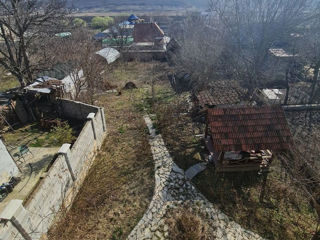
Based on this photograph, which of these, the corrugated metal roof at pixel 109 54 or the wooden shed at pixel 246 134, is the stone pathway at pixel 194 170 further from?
the corrugated metal roof at pixel 109 54

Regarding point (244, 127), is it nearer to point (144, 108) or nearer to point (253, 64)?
point (144, 108)

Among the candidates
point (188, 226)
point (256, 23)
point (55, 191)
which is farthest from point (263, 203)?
point (256, 23)

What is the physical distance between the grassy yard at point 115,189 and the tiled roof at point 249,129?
3498mm

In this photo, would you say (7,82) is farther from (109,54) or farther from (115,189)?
(115,189)

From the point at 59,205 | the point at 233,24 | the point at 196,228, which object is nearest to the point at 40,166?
the point at 59,205

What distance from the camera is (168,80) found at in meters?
21.8

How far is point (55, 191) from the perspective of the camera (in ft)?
22.3

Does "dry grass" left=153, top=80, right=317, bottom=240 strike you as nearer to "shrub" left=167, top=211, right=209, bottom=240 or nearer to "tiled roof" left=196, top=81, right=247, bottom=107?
"shrub" left=167, top=211, right=209, bottom=240

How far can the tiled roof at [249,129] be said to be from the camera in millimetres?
7895

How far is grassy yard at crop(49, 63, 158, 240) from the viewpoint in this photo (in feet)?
22.5

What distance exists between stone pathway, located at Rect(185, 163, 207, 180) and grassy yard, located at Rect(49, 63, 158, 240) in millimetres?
1647

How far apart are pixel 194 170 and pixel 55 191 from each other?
5.69 metres

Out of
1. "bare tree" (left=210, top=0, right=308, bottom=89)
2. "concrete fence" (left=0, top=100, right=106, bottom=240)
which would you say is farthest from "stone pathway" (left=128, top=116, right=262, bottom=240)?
"bare tree" (left=210, top=0, right=308, bottom=89)

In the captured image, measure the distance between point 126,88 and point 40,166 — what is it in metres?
11.7
